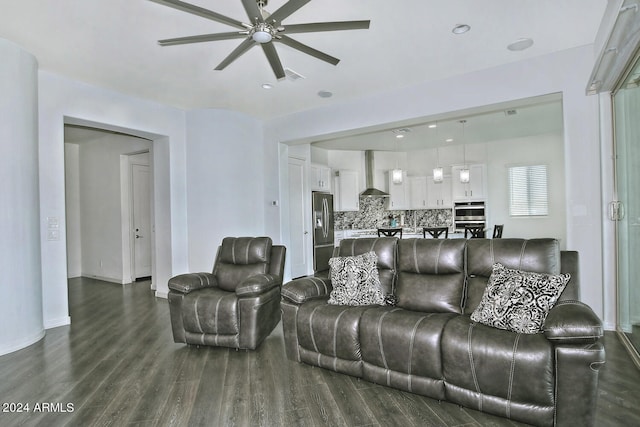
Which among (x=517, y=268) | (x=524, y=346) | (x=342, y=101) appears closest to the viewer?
(x=524, y=346)

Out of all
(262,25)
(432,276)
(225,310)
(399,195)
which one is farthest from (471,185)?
(262,25)

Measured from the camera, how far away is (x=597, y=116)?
357 centimetres

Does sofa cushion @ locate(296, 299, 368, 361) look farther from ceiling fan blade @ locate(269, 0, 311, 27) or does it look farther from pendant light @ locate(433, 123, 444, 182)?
pendant light @ locate(433, 123, 444, 182)

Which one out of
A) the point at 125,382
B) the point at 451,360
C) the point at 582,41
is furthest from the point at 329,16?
the point at 125,382

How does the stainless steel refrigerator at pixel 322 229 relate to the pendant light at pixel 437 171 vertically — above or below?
below

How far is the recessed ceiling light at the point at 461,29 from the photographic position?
3.21m

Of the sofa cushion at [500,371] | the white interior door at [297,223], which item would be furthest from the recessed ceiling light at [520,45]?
the white interior door at [297,223]

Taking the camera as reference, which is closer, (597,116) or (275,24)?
(275,24)

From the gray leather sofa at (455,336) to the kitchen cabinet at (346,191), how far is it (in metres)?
4.94

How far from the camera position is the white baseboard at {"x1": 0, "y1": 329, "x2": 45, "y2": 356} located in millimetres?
3248

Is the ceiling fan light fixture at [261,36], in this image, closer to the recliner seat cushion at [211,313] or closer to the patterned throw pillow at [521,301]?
the recliner seat cushion at [211,313]

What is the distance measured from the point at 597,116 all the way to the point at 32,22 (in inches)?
209

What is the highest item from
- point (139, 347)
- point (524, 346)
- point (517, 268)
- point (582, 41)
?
point (582, 41)

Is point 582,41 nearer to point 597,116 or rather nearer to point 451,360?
point 597,116
